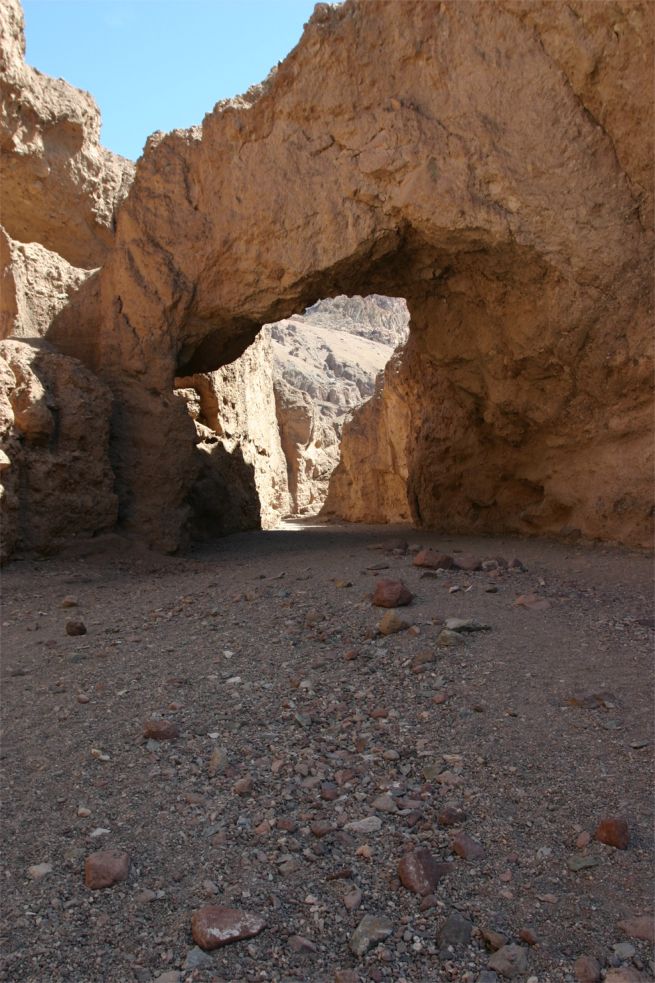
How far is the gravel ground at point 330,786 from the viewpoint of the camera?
4.85 feet

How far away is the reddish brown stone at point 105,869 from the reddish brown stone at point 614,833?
1.14 metres

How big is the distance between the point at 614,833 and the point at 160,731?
139 centimetres

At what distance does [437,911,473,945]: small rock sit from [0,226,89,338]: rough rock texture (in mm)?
5779

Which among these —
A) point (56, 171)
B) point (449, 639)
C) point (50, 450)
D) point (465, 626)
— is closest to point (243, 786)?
point (449, 639)

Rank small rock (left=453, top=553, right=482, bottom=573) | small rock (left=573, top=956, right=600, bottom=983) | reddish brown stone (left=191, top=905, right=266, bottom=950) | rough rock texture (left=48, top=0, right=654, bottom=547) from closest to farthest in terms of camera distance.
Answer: small rock (left=573, top=956, right=600, bottom=983) → reddish brown stone (left=191, top=905, right=266, bottom=950) → small rock (left=453, top=553, right=482, bottom=573) → rough rock texture (left=48, top=0, right=654, bottom=547)

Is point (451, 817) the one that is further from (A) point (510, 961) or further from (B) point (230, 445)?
(B) point (230, 445)

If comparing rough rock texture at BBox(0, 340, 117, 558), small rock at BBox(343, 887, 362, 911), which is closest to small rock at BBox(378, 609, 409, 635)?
small rock at BBox(343, 887, 362, 911)

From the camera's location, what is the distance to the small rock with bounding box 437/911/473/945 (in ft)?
4.84

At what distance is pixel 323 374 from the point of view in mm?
29141

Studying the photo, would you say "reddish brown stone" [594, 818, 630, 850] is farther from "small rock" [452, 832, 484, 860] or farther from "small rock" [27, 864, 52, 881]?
"small rock" [27, 864, 52, 881]

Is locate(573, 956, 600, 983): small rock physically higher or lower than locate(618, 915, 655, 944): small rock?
lower

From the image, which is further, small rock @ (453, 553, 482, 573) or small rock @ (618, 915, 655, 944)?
small rock @ (453, 553, 482, 573)

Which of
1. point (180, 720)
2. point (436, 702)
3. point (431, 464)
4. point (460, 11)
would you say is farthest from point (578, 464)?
point (180, 720)

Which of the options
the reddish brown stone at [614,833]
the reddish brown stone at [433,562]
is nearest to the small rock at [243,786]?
the reddish brown stone at [614,833]
